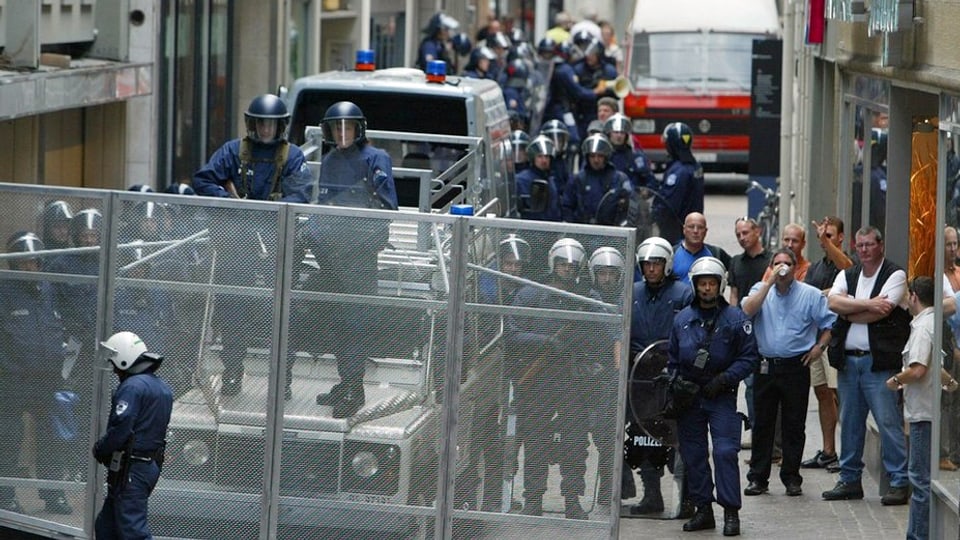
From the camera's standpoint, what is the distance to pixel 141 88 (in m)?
19.4

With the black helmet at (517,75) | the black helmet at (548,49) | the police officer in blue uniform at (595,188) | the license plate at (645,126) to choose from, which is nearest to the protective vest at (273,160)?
the police officer in blue uniform at (595,188)

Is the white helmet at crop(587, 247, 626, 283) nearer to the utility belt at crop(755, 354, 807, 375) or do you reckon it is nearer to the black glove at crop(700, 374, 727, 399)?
the black glove at crop(700, 374, 727, 399)

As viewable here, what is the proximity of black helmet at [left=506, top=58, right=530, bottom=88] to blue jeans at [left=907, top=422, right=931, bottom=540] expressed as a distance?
19113mm

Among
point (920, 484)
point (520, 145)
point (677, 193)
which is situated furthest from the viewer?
point (520, 145)

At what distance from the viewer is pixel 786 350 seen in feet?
42.7

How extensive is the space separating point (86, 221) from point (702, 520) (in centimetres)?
433

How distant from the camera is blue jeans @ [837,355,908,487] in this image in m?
12.9

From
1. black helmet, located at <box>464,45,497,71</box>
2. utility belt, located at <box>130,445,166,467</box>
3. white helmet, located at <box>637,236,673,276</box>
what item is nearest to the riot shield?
white helmet, located at <box>637,236,673,276</box>

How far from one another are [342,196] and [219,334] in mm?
2559

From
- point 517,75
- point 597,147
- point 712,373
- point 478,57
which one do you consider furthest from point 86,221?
point 517,75

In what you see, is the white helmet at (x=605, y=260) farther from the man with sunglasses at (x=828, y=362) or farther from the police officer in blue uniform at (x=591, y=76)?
the police officer in blue uniform at (x=591, y=76)

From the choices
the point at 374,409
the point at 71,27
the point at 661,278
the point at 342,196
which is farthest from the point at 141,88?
the point at 374,409

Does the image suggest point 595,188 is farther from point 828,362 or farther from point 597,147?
point 828,362

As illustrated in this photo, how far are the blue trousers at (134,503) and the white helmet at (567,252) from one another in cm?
231
